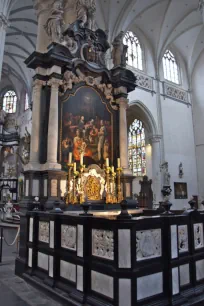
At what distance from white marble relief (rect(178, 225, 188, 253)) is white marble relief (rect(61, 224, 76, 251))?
1.43m

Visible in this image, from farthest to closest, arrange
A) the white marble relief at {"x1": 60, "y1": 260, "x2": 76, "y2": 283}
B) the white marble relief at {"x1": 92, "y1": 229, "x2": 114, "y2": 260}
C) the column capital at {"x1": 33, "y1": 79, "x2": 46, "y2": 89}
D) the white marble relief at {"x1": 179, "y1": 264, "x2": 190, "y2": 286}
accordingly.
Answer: the column capital at {"x1": 33, "y1": 79, "x2": 46, "y2": 89}, the white marble relief at {"x1": 60, "y1": 260, "x2": 76, "y2": 283}, the white marble relief at {"x1": 179, "y1": 264, "x2": 190, "y2": 286}, the white marble relief at {"x1": 92, "y1": 229, "x2": 114, "y2": 260}

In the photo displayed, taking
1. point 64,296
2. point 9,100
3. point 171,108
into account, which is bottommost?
point 64,296

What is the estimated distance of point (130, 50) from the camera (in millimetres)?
19281

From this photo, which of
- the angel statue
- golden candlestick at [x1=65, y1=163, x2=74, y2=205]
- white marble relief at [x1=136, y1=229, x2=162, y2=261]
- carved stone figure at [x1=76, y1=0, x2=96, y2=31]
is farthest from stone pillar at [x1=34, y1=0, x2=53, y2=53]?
white marble relief at [x1=136, y1=229, x2=162, y2=261]

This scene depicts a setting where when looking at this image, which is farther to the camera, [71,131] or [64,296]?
[71,131]

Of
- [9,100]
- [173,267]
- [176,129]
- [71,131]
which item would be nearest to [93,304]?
[173,267]

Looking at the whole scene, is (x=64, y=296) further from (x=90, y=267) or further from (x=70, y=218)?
(x=70, y=218)

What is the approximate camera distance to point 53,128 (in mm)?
8320

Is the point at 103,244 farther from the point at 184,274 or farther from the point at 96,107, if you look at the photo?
the point at 96,107

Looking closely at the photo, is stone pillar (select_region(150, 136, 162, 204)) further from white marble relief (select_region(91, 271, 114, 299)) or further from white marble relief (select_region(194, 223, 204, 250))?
white marble relief (select_region(91, 271, 114, 299))

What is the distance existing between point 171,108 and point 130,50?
5.33m

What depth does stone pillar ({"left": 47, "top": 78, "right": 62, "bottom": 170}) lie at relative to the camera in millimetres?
8023

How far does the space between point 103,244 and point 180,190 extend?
17.1 metres

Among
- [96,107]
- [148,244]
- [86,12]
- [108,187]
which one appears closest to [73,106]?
[96,107]
